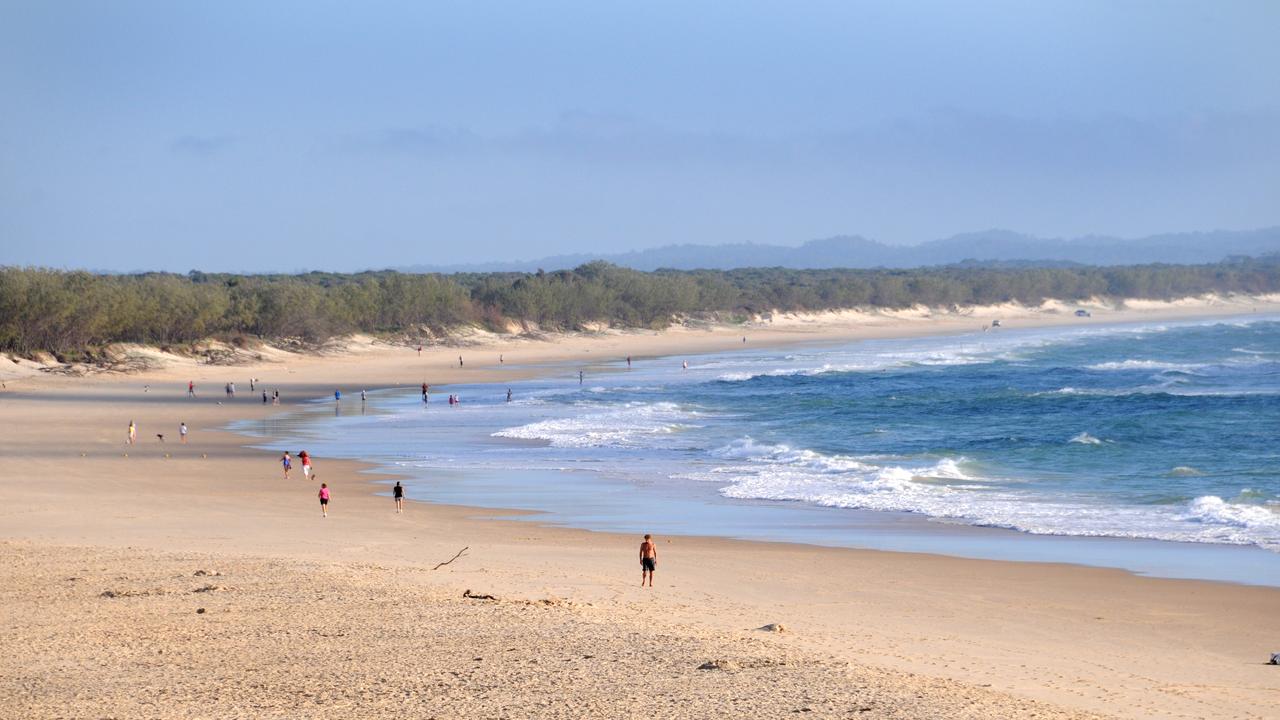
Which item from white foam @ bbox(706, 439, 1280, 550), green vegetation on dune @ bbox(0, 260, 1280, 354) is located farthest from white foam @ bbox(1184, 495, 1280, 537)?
green vegetation on dune @ bbox(0, 260, 1280, 354)

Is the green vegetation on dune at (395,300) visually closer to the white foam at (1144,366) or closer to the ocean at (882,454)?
the ocean at (882,454)

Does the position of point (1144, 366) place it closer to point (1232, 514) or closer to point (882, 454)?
point (882, 454)

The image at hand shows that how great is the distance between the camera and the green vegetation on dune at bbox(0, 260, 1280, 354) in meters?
62.8

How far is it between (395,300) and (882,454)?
189ft

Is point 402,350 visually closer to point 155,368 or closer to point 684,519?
point 155,368

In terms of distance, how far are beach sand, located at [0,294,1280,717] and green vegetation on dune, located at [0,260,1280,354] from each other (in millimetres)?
38263

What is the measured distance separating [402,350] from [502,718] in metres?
71.6

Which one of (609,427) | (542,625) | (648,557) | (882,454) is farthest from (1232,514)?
(609,427)

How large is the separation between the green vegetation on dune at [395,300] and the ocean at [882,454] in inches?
621

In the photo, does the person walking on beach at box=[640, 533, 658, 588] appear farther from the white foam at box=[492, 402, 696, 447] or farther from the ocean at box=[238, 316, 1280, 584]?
the white foam at box=[492, 402, 696, 447]

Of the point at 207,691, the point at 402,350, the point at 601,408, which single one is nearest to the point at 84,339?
the point at 402,350

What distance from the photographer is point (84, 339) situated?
6406 centimetres

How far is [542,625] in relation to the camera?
14.0 meters

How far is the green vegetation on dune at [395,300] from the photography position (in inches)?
2474
